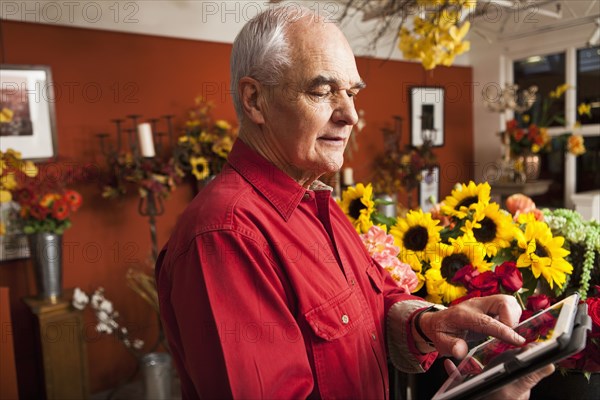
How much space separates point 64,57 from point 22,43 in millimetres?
218

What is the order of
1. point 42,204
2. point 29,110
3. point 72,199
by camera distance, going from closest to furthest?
1. point 42,204
2. point 72,199
3. point 29,110

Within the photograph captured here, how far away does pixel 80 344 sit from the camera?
8.93 feet

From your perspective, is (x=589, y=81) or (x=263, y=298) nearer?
(x=263, y=298)

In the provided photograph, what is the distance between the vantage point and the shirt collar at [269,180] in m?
0.94

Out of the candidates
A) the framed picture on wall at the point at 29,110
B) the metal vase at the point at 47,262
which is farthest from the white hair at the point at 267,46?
the framed picture on wall at the point at 29,110

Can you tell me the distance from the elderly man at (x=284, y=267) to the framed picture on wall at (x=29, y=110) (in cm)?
222

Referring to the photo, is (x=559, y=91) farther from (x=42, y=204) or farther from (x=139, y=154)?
(x=42, y=204)

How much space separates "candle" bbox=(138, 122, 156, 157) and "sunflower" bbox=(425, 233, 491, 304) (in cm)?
203

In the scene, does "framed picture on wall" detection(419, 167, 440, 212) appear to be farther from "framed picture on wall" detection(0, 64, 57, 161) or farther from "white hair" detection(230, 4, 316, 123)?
"white hair" detection(230, 4, 316, 123)

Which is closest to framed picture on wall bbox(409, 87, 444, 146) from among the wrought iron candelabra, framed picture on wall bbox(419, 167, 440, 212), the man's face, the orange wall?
framed picture on wall bbox(419, 167, 440, 212)

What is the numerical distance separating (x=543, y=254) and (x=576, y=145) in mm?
3718

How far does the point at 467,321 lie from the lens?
980 mm

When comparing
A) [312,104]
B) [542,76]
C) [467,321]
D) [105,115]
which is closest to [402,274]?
[467,321]

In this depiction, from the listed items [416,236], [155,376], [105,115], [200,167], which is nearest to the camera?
[416,236]
